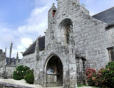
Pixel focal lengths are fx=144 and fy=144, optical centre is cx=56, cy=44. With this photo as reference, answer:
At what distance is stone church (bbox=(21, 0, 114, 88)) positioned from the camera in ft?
38.9

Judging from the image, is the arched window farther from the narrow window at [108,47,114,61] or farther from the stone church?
the narrow window at [108,47,114,61]

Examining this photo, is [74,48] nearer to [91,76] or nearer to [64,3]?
[91,76]

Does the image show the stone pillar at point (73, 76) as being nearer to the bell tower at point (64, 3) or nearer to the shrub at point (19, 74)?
the bell tower at point (64, 3)

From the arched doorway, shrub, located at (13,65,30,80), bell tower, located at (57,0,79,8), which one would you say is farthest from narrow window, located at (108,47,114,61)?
shrub, located at (13,65,30,80)

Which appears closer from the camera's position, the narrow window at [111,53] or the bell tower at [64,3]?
the narrow window at [111,53]

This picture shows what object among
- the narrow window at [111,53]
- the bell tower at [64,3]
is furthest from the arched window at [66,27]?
the narrow window at [111,53]

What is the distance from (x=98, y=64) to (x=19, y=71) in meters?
12.3

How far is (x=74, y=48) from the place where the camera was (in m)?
11.8

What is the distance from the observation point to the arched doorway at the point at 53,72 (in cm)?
1427

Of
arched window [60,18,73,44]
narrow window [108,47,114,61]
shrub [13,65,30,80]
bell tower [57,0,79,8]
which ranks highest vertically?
bell tower [57,0,79,8]

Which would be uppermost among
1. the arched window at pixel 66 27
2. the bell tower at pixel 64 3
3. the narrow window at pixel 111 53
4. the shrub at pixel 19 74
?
the bell tower at pixel 64 3

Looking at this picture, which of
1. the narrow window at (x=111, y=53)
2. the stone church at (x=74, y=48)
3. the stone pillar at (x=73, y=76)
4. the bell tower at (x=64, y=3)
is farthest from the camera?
the bell tower at (x=64, y=3)

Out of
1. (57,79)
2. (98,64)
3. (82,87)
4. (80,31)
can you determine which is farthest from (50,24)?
(82,87)

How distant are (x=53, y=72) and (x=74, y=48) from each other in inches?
167
